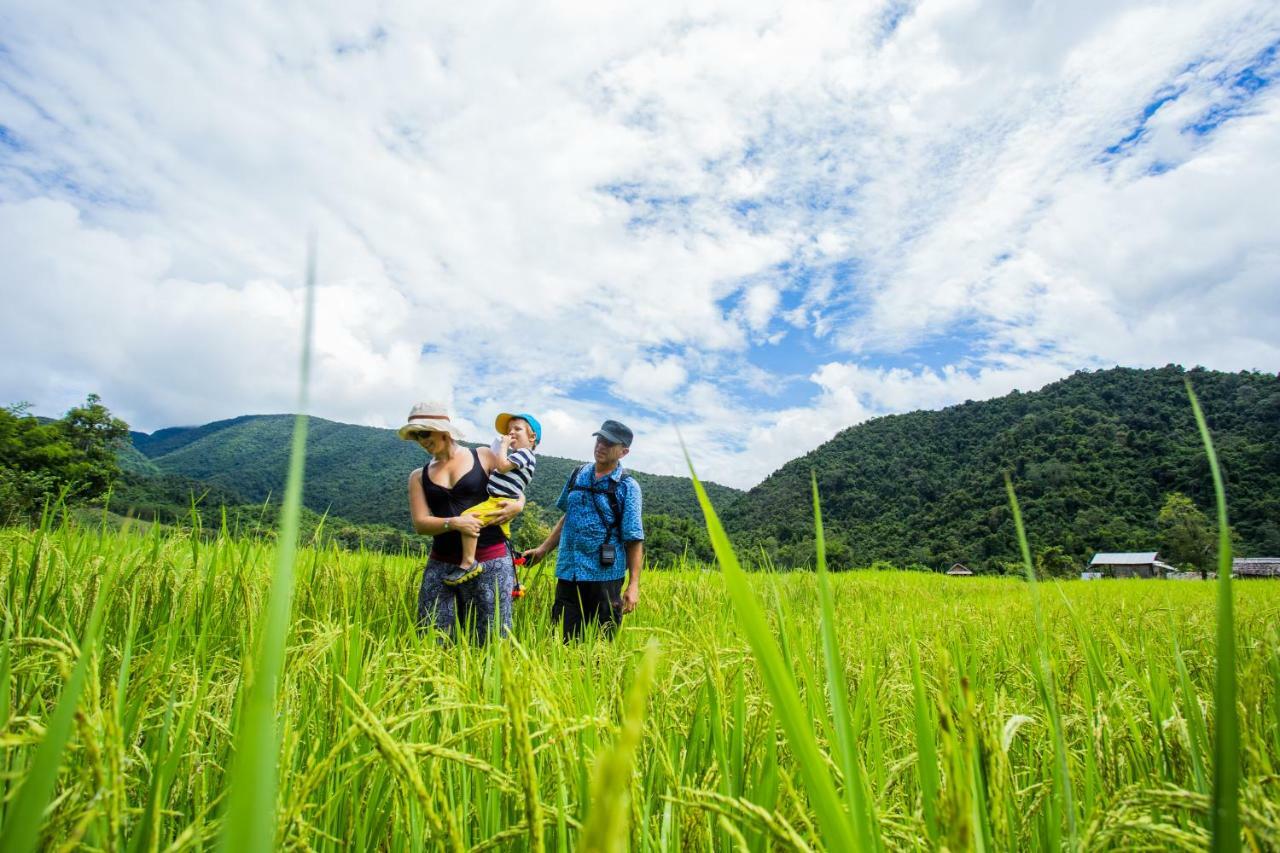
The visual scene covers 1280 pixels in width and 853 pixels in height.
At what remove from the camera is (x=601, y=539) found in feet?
17.8

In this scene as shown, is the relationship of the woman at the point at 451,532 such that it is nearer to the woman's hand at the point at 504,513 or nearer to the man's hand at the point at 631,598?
the woman's hand at the point at 504,513

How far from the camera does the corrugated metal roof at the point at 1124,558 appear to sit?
53.1m

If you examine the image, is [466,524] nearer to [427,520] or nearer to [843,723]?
[427,520]

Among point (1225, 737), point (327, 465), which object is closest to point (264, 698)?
point (1225, 737)

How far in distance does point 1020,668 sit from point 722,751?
9.99 feet

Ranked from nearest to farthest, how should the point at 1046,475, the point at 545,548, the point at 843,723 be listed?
the point at 843,723, the point at 545,548, the point at 1046,475

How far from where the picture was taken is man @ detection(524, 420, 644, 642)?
17.6 feet

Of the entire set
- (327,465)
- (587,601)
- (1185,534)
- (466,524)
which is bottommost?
(1185,534)

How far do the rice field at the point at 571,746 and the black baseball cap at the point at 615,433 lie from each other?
225 cm

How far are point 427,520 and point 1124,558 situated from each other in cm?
6800

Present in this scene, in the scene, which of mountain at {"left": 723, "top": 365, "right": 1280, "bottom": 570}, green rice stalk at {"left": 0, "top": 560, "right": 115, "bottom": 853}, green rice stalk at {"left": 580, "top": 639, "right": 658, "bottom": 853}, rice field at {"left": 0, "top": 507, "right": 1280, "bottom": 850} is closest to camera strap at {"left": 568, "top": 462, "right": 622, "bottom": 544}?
rice field at {"left": 0, "top": 507, "right": 1280, "bottom": 850}

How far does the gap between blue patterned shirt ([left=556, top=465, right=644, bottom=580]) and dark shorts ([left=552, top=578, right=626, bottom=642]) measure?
81 mm

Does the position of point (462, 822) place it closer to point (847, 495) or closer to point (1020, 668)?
point (1020, 668)

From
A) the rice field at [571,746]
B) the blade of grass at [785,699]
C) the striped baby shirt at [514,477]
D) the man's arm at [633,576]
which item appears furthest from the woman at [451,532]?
the blade of grass at [785,699]
